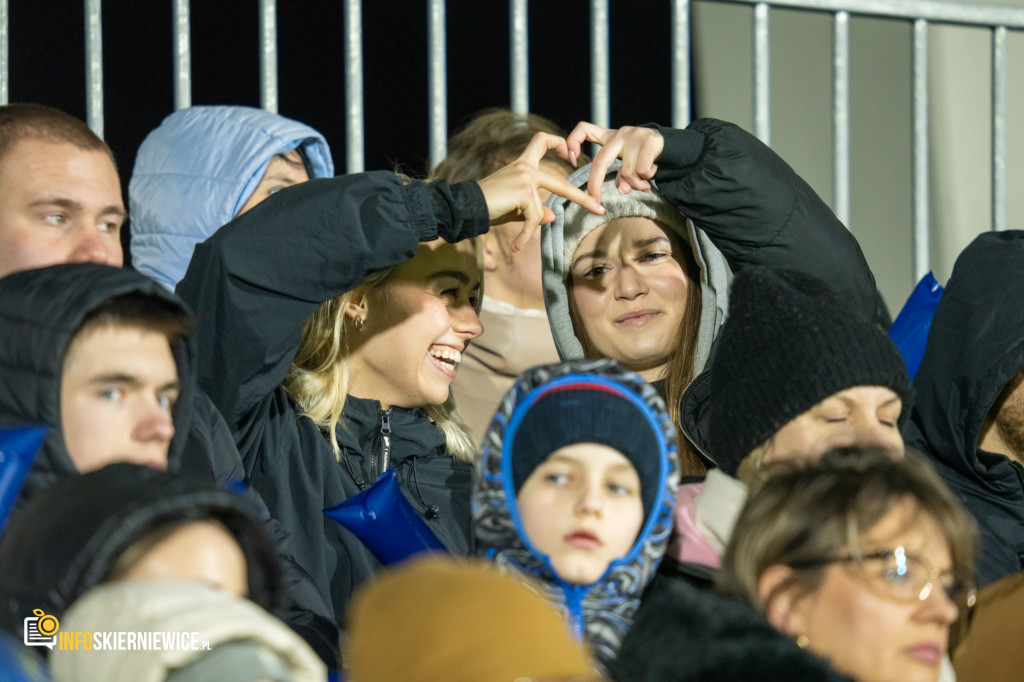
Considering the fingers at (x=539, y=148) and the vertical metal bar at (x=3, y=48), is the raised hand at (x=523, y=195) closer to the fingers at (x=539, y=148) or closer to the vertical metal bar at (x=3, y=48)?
the fingers at (x=539, y=148)

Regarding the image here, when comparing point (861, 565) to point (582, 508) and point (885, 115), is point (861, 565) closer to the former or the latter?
point (582, 508)

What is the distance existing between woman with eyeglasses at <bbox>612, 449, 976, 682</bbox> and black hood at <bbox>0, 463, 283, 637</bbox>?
538 millimetres

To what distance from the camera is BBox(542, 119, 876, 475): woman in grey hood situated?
3.01 m

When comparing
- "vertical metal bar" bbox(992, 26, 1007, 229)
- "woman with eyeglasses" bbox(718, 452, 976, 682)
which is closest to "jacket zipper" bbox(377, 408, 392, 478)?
"woman with eyeglasses" bbox(718, 452, 976, 682)

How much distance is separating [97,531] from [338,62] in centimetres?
330

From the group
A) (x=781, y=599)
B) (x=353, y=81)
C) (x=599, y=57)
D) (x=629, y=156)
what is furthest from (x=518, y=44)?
(x=781, y=599)

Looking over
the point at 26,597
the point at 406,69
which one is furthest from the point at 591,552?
the point at 406,69

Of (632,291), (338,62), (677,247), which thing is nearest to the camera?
(632,291)

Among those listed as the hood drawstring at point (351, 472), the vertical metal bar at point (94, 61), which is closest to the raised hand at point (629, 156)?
the hood drawstring at point (351, 472)

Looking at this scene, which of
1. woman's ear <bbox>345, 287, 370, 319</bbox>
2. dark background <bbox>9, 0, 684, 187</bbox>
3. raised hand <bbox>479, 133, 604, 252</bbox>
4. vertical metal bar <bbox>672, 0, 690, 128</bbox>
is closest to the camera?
raised hand <bbox>479, 133, 604, 252</bbox>

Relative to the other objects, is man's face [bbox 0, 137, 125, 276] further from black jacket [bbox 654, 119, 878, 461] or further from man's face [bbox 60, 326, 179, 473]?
black jacket [bbox 654, 119, 878, 461]

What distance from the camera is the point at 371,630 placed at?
161 cm

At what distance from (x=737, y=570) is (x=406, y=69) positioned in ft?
10.6

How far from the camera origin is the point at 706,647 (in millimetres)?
1703
